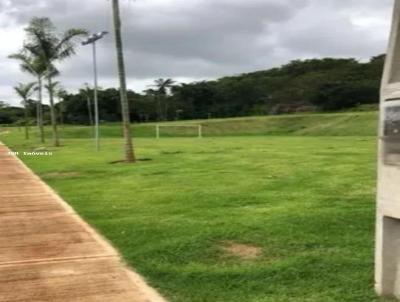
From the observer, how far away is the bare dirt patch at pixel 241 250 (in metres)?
6.90

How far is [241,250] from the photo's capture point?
23.6ft

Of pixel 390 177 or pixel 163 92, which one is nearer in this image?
pixel 390 177

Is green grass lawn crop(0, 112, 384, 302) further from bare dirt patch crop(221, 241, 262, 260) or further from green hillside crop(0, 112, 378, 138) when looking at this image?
green hillside crop(0, 112, 378, 138)

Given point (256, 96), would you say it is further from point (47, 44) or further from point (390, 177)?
point (390, 177)

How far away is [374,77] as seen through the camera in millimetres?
103250

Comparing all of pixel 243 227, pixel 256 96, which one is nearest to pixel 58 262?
pixel 243 227

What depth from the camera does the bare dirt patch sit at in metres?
6.90

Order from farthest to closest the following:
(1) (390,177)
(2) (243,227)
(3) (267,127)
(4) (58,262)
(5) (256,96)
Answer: (5) (256,96)
(3) (267,127)
(2) (243,227)
(4) (58,262)
(1) (390,177)

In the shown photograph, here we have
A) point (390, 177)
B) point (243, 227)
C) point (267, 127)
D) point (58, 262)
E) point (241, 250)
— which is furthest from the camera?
point (267, 127)

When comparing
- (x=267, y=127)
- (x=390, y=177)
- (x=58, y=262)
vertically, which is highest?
(x=390, y=177)

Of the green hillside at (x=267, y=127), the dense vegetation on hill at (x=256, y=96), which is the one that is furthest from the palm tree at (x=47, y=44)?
the dense vegetation on hill at (x=256, y=96)

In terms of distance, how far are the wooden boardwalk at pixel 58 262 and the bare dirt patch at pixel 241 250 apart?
1157 mm

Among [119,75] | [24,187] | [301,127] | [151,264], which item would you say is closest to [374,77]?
[301,127]

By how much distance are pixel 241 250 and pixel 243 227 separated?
1.11 meters
